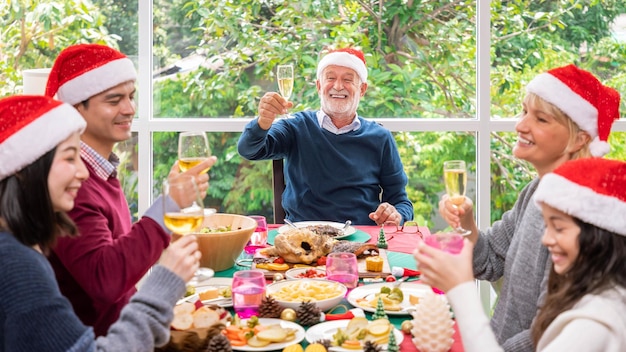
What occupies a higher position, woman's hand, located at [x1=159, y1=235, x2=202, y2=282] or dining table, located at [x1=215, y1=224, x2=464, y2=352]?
woman's hand, located at [x1=159, y1=235, x2=202, y2=282]

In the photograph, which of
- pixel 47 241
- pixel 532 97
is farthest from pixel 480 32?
pixel 47 241

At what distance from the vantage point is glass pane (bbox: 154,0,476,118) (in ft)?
14.9

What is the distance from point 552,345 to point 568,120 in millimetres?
832

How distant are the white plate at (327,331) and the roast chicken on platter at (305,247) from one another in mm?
577

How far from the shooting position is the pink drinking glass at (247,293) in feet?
6.42

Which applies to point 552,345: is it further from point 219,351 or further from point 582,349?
point 219,351

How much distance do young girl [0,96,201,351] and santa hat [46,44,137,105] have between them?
1.86 feet

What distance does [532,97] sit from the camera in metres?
2.23

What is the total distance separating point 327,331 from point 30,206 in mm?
733

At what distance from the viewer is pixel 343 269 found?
7.38ft

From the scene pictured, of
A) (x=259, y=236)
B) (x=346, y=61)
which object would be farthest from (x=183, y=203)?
(x=346, y=61)

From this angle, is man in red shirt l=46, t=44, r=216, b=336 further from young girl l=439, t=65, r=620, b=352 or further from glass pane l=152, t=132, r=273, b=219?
glass pane l=152, t=132, r=273, b=219

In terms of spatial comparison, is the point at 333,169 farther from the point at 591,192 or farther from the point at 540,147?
the point at 591,192

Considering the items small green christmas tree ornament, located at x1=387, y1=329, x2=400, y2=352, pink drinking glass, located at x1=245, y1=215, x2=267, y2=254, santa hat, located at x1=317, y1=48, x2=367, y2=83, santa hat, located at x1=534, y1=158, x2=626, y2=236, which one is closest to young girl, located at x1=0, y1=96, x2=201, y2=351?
small green christmas tree ornament, located at x1=387, y1=329, x2=400, y2=352
